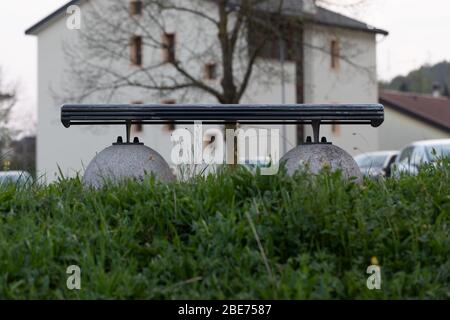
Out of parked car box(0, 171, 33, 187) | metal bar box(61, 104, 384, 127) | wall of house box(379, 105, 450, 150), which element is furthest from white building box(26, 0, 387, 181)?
parked car box(0, 171, 33, 187)

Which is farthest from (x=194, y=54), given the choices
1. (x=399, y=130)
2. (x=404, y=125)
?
(x=404, y=125)

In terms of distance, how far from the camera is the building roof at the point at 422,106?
210ft

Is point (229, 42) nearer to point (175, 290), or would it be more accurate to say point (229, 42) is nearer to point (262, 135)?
point (262, 135)

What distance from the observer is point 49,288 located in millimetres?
5648

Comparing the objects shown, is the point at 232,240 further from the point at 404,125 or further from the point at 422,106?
the point at 422,106

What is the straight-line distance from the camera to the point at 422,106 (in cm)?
6831

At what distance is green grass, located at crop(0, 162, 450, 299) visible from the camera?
5566 millimetres

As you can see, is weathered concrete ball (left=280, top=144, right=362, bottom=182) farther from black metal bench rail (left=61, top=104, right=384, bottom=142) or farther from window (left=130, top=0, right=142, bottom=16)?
window (left=130, top=0, right=142, bottom=16)

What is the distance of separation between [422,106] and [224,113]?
61.1 meters

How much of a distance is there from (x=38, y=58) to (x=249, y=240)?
55707 millimetres

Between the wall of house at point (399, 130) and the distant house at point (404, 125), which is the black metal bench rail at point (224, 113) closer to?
the distant house at point (404, 125)

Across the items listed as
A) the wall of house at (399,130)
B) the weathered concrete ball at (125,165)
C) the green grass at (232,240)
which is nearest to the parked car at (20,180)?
the weathered concrete ball at (125,165)
